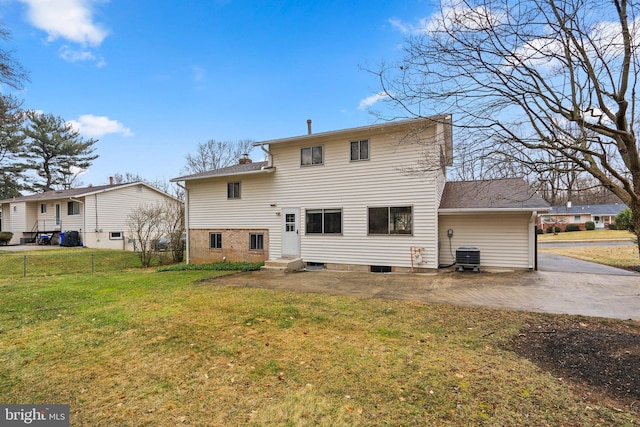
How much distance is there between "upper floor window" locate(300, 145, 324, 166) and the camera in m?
11.9

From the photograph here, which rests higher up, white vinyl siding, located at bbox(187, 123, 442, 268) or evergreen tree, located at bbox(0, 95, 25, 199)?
evergreen tree, located at bbox(0, 95, 25, 199)

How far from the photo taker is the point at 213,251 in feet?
46.5

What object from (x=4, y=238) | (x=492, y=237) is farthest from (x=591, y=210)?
(x=4, y=238)

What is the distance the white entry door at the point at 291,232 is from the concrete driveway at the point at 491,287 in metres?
1.67

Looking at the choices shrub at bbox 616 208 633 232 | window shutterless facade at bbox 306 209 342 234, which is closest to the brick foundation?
window shutterless facade at bbox 306 209 342 234

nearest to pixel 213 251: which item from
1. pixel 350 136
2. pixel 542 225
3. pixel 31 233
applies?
pixel 350 136

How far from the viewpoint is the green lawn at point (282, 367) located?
2645 mm

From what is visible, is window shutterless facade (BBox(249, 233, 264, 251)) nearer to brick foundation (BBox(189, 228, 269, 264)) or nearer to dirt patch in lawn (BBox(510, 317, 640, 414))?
brick foundation (BBox(189, 228, 269, 264))

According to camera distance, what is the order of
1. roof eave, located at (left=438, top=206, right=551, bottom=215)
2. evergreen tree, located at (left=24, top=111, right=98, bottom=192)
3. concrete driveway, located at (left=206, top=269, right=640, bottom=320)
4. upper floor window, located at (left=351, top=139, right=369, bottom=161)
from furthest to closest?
evergreen tree, located at (left=24, top=111, right=98, bottom=192), upper floor window, located at (left=351, top=139, right=369, bottom=161), roof eave, located at (left=438, top=206, right=551, bottom=215), concrete driveway, located at (left=206, top=269, right=640, bottom=320)

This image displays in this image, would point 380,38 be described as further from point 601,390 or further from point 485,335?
point 601,390

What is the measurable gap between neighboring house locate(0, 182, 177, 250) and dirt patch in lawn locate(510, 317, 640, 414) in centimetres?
2270

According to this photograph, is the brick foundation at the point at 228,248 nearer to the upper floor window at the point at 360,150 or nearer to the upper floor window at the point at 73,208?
the upper floor window at the point at 360,150

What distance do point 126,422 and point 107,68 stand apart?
16570 mm

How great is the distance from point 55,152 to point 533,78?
40.6 m
